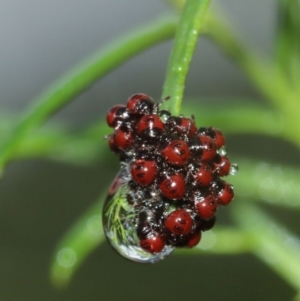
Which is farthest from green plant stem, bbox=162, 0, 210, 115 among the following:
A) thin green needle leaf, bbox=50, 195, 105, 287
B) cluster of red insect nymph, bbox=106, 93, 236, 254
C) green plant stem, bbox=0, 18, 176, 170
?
thin green needle leaf, bbox=50, 195, 105, 287

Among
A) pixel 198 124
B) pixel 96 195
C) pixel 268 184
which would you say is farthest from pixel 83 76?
pixel 96 195

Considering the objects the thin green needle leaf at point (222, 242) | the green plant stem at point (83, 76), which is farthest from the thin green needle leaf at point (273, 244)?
the green plant stem at point (83, 76)

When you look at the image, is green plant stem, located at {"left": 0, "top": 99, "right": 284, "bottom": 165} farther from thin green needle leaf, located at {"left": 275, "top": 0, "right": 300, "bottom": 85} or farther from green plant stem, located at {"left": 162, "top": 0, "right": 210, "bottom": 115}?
green plant stem, located at {"left": 162, "top": 0, "right": 210, "bottom": 115}

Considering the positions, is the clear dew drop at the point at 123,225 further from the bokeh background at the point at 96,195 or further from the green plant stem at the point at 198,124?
the bokeh background at the point at 96,195

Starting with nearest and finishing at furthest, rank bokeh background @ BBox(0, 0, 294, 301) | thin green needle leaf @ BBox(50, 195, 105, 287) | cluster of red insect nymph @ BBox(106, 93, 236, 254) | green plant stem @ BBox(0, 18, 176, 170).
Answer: cluster of red insect nymph @ BBox(106, 93, 236, 254) → green plant stem @ BBox(0, 18, 176, 170) → thin green needle leaf @ BBox(50, 195, 105, 287) → bokeh background @ BBox(0, 0, 294, 301)

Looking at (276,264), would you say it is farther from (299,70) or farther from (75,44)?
(75,44)

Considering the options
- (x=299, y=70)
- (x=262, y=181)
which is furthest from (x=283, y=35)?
(x=262, y=181)
